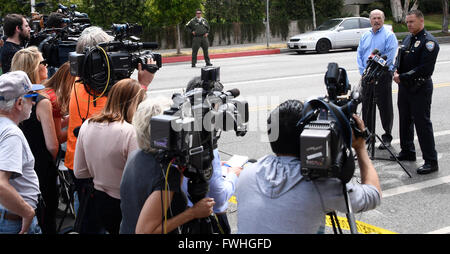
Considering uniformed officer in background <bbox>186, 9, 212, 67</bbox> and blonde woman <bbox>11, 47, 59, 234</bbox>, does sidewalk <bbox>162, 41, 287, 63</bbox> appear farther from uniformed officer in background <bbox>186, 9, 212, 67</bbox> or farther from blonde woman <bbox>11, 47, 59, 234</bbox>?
blonde woman <bbox>11, 47, 59, 234</bbox>

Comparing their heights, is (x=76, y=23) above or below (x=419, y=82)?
above

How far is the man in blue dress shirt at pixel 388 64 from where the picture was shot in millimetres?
7652

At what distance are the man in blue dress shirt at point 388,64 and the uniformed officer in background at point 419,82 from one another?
0.50 metres

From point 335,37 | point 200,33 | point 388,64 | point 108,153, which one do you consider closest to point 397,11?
point 335,37

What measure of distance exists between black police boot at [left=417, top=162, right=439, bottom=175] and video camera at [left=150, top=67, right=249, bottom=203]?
4244 millimetres

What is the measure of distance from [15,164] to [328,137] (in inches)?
76.0

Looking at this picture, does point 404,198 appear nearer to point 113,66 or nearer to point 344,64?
point 113,66

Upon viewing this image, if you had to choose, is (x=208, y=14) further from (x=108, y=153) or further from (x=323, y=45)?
(x=108, y=153)

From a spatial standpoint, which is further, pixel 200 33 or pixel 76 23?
pixel 200 33

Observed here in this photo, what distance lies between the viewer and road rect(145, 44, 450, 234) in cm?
545

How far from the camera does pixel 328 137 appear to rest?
245 centimetres

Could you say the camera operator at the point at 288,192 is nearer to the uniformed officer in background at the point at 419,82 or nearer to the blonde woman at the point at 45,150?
the blonde woman at the point at 45,150

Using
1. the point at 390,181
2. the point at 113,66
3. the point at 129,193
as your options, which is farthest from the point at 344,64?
the point at 129,193

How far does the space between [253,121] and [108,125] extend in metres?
6.04
